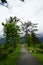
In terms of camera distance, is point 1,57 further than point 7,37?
No

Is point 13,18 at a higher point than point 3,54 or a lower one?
higher

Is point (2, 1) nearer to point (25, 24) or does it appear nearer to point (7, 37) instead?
point (7, 37)

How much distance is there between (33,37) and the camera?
12525cm

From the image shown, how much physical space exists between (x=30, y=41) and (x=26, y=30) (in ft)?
31.1

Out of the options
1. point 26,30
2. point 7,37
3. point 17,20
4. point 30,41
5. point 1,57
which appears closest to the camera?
point 1,57

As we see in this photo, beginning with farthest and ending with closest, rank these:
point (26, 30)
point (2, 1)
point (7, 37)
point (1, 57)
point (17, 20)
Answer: point (26, 30) → point (17, 20) → point (7, 37) → point (1, 57) → point (2, 1)

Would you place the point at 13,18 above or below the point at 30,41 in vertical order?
above

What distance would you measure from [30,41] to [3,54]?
260 ft

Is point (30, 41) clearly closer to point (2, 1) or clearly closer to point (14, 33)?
point (14, 33)

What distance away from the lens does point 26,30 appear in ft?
404

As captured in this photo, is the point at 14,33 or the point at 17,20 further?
the point at 17,20

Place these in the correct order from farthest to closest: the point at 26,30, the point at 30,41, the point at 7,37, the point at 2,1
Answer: the point at 26,30 < the point at 30,41 < the point at 7,37 < the point at 2,1

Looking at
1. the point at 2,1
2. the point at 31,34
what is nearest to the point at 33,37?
the point at 31,34

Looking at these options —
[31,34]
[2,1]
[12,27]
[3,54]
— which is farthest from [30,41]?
[2,1]
